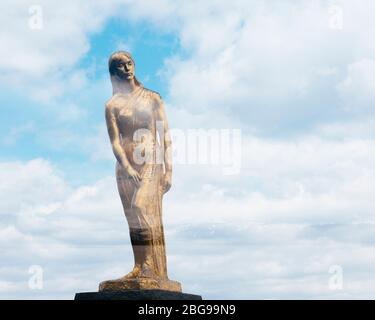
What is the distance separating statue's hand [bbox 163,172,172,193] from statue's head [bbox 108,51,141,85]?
1807mm

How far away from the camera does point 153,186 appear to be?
14336 mm

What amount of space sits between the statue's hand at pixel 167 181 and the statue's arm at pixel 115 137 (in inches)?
29.2

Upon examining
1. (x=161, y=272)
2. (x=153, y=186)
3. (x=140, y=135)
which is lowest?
(x=161, y=272)

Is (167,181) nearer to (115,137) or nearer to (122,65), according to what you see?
(115,137)

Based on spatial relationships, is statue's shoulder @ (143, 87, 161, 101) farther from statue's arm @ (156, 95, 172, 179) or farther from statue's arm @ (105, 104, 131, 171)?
statue's arm @ (105, 104, 131, 171)

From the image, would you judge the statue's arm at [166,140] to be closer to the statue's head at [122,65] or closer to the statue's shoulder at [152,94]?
the statue's shoulder at [152,94]

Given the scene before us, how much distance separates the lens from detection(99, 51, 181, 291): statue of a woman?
14078 mm

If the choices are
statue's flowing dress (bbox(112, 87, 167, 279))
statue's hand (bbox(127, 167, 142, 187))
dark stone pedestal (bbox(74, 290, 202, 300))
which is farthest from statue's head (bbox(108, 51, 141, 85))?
dark stone pedestal (bbox(74, 290, 202, 300))

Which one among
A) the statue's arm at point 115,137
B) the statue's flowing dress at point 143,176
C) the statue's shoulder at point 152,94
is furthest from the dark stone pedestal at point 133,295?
the statue's shoulder at point 152,94
